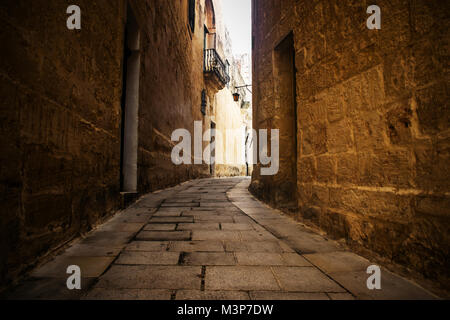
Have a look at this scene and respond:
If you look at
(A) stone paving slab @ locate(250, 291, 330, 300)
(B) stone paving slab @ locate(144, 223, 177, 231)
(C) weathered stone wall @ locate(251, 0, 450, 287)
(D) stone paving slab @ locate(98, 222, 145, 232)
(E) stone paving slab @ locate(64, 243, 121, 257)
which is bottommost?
(A) stone paving slab @ locate(250, 291, 330, 300)

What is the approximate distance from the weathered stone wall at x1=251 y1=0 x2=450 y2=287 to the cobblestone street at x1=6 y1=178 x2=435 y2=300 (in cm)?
27

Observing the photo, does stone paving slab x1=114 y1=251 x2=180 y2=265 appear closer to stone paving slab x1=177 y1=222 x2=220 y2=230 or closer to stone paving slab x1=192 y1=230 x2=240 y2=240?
stone paving slab x1=192 y1=230 x2=240 y2=240

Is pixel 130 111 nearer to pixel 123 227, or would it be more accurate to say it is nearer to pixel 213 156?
pixel 123 227

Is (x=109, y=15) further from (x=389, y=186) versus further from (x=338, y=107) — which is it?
(x=389, y=186)

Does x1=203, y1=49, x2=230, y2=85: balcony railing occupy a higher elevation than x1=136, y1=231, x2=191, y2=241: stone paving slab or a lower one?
higher

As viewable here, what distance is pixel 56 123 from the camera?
1799 mm

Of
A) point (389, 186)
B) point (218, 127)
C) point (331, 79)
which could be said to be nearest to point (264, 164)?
point (331, 79)

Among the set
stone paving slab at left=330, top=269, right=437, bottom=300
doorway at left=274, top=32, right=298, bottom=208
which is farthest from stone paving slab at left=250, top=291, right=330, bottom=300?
doorway at left=274, top=32, right=298, bottom=208

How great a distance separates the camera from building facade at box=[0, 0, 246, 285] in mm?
1364

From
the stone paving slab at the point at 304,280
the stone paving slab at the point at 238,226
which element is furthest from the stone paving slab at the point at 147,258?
the stone paving slab at the point at 238,226

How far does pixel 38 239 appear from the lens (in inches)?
62.9

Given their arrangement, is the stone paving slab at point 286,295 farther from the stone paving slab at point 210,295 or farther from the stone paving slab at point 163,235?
the stone paving slab at point 163,235

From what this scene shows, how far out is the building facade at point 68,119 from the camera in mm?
1364
